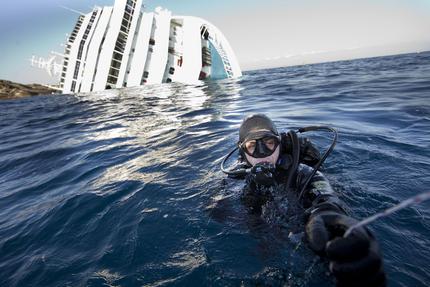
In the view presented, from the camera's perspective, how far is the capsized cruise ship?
25688 mm

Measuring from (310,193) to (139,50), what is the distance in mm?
24959

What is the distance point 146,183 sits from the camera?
5277 mm

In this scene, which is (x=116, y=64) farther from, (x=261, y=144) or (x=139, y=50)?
(x=261, y=144)

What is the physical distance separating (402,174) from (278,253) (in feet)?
8.87

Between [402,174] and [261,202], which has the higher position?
[402,174]

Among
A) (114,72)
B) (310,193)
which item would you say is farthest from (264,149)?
(114,72)

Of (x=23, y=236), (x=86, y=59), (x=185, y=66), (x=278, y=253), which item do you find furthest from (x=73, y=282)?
(x=86, y=59)

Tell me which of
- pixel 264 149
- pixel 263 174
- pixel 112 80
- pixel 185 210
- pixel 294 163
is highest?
pixel 112 80

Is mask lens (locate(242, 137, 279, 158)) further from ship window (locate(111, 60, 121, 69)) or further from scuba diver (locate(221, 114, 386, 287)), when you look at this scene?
ship window (locate(111, 60, 121, 69))

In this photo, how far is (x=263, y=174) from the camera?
10.7 feet

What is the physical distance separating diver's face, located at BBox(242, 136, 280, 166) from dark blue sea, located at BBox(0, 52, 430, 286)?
0.54m

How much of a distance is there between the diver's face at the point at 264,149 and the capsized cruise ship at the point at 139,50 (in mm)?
23309

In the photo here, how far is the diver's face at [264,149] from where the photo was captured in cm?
341

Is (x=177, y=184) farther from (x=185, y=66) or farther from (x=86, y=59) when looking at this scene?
(x=86, y=59)
